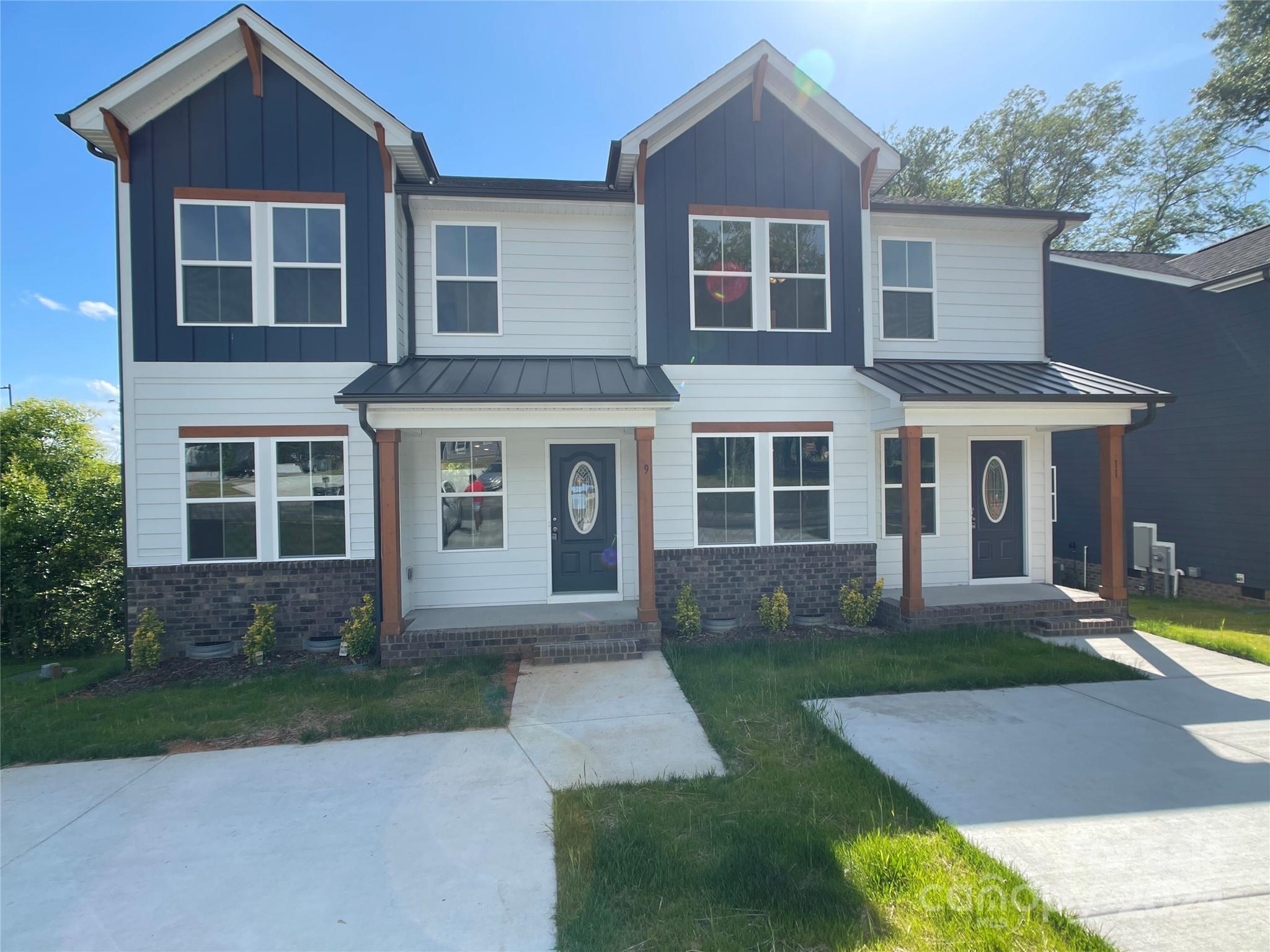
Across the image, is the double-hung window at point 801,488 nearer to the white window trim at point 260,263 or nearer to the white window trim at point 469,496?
the white window trim at point 469,496

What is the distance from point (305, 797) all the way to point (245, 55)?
28.0 feet

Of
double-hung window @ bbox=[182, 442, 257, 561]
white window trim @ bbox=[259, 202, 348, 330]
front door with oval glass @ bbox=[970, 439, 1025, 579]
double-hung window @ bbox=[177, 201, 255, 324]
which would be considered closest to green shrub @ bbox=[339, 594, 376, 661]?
double-hung window @ bbox=[182, 442, 257, 561]

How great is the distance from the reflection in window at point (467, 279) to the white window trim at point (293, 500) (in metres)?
1.64

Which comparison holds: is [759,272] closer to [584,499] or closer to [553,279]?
[553,279]

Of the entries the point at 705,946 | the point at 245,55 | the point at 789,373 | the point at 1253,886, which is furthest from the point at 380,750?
the point at 245,55

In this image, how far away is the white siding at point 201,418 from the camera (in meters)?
7.74

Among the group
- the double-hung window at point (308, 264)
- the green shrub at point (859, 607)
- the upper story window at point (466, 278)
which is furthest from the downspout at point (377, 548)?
the green shrub at point (859, 607)

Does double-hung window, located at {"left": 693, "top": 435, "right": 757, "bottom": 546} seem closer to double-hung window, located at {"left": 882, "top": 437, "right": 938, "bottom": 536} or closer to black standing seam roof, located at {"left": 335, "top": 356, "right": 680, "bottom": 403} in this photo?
black standing seam roof, located at {"left": 335, "top": 356, "right": 680, "bottom": 403}

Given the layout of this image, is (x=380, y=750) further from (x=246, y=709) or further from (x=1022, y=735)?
(x=1022, y=735)

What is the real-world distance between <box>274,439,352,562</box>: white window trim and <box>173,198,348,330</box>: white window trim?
2.22 feet

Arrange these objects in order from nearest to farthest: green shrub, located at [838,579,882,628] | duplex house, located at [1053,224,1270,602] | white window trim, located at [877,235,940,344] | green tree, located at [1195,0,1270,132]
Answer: green shrub, located at [838,579,882,628] < white window trim, located at [877,235,940,344] < duplex house, located at [1053,224,1270,602] < green tree, located at [1195,0,1270,132]

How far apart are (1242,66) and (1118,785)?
80.8 feet

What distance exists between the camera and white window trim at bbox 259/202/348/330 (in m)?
7.90

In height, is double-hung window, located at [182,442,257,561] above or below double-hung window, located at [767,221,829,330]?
below
